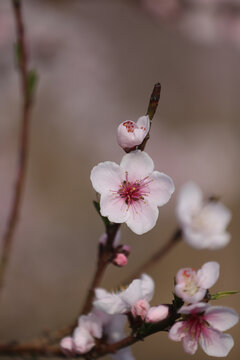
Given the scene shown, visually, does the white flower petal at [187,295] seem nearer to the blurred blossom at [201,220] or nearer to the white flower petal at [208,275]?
the white flower petal at [208,275]

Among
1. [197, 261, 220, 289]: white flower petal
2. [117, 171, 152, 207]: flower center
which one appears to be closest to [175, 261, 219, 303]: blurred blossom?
[197, 261, 220, 289]: white flower petal

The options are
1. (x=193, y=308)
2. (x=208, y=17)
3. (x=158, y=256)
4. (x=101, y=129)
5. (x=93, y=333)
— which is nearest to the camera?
(x=193, y=308)

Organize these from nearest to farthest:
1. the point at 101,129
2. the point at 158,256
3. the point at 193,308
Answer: the point at 193,308 → the point at 158,256 → the point at 101,129

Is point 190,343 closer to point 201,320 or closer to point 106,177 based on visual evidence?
point 201,320

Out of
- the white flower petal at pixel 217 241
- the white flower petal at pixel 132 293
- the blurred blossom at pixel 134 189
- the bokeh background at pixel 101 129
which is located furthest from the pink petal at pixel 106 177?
the bokeh background at pixel 101 129

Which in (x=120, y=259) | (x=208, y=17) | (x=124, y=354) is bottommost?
(x=124, y=354)

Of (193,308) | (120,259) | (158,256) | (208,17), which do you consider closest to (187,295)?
(193,308)

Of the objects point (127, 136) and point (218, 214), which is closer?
point (127, 136)
